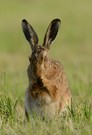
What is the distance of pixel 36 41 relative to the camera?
732 cm

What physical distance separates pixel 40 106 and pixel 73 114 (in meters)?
0.39

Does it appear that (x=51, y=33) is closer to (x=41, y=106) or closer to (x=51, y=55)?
(x=41, y=106)

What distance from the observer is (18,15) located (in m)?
28.4

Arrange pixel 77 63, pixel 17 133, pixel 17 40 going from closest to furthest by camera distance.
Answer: pixel 17 133, pixel 77 63, pixel 17 40

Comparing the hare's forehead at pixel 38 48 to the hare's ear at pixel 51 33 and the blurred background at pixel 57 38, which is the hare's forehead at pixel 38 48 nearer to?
the hare's ear at pixel 51 33

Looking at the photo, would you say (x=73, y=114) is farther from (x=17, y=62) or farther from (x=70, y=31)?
(x=70, y=31)

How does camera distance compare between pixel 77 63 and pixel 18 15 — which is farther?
pixel 18 15

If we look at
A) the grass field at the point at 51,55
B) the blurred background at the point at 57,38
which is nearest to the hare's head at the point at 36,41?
the grass field at the point at 51,55

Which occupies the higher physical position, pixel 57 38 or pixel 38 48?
pixel 57 38

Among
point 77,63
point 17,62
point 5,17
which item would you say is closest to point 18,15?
point 5,17

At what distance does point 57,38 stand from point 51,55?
4.37 metres

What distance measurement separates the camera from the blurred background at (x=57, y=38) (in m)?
14.9

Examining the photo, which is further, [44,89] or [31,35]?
[31,35]

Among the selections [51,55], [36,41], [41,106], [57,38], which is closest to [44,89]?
[41,106]
